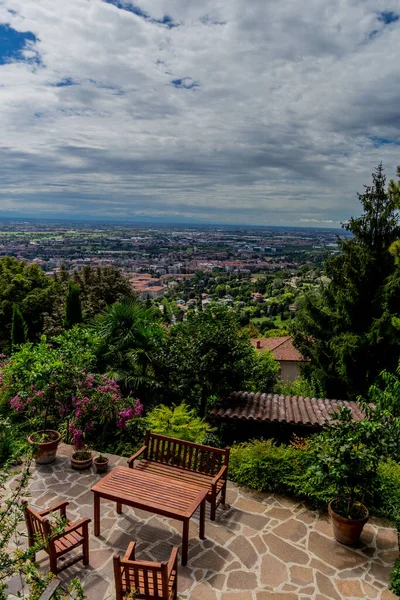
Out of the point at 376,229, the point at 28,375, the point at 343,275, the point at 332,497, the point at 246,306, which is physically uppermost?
the point at 376,229

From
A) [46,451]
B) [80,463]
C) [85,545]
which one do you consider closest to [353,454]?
[85,545]

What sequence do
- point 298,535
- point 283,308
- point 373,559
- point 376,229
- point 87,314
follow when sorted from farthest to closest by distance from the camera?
point 283,308, point 87,314, point 376,229, point 298,535, point 373,559

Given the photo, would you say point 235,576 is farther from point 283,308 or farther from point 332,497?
point 283,308

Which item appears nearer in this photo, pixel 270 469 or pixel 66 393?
pixel 270 469

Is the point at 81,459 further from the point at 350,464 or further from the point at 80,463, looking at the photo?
the point at 350,464

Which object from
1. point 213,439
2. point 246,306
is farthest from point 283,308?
point 213,439

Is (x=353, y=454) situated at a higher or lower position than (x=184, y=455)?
higher

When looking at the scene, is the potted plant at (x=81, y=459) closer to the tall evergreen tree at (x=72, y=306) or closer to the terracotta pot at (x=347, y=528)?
the terracotta pot at (x=347, y=528)

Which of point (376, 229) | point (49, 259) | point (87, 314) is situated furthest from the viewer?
point (49, 259)
